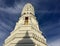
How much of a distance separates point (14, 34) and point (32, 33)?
5281mm

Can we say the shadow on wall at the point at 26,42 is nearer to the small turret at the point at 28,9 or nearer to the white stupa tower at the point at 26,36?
the white stupa tower at the point at 26,36

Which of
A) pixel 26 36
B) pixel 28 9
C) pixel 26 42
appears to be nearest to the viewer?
pixel 26 42

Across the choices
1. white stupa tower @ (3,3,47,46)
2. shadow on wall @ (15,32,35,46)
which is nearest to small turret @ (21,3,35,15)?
white stupa tower @ (3,3,47,46)

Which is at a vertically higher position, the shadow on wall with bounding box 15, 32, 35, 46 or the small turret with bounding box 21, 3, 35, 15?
the small turret with bounding box 21, 3, 35, 15

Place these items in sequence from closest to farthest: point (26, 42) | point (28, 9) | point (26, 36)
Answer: point (26, 42) < point (26, 36) < point (28, 9)

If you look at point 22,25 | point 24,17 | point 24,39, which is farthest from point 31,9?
point 24,39

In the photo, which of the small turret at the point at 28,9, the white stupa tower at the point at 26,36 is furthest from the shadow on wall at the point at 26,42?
the small turret at the point at 28,9

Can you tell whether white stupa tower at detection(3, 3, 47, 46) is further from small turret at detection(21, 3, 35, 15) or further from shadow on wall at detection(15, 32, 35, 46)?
small turret at detection(21, 3, 35, 15)

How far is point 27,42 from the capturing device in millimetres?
50969

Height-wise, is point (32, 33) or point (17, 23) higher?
point (17, 23)

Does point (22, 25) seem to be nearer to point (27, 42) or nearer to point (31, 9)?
point (27, 42)

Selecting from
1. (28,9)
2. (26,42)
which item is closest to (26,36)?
(26,42)

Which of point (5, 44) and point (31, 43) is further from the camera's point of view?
point (5, 44)

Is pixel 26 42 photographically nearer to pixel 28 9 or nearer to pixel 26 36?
pixel 26 36
